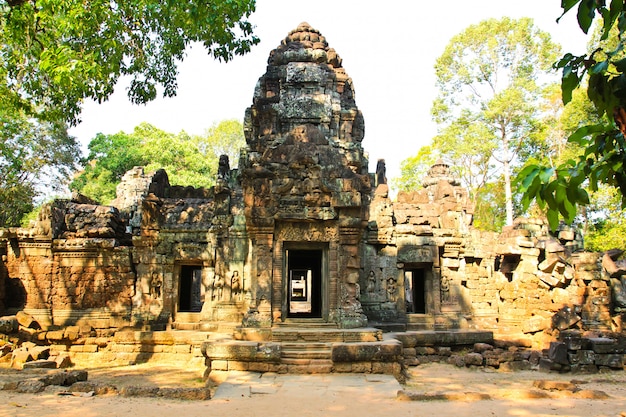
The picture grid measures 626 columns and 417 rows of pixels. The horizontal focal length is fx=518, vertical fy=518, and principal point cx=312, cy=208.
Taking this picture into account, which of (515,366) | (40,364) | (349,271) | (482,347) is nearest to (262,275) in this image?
(349,271)

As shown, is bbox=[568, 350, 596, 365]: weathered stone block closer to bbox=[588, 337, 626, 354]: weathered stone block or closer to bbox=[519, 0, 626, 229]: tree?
bbox=[588, 337, 626, 354]: weathered stone block

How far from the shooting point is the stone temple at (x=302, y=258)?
10000mm

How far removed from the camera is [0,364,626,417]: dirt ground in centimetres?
611

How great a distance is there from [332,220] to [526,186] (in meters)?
7.70

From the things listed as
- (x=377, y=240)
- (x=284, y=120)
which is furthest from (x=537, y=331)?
(x=284, y=120)

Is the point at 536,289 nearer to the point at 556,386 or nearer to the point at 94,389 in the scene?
the point at 556,386

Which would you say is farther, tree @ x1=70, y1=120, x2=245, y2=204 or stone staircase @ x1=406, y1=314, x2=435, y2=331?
tree @ x1=70, y1=120, x2=245, y2=204

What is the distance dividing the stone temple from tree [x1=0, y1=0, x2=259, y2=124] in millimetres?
2480

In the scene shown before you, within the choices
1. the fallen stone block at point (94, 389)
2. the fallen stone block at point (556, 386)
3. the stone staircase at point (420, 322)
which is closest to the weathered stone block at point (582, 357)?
the fallen stone block at point (556, 386)

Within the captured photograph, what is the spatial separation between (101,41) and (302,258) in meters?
7.85

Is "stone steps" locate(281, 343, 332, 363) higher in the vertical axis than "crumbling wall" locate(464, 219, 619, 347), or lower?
lower

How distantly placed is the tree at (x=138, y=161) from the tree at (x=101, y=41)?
17.5m

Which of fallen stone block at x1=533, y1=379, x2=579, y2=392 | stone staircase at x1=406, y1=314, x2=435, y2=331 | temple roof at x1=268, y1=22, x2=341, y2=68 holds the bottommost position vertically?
fallen stone block at x1=533, y1=379, x2=579, y2=392

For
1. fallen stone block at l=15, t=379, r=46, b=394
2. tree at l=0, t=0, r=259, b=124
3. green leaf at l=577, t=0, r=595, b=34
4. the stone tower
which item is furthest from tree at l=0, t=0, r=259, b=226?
green leaf at l=577, t=0, r=595, b=34
